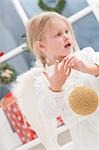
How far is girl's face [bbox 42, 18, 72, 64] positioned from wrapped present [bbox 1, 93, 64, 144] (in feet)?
2.51

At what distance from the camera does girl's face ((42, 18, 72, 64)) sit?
110cm

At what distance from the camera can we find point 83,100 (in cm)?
102

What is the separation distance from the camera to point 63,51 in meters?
1.11

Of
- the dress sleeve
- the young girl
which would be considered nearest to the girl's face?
the young girl

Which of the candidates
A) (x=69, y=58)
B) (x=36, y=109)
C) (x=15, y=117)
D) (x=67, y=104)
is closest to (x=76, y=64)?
(x=69, y=58)

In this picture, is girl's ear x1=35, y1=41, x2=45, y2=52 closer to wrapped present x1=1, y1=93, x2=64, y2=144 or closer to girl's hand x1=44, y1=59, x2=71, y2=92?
girl's hand x1=44, y1=59, x2=71, y2=92

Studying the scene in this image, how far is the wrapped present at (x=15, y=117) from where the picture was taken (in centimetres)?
188

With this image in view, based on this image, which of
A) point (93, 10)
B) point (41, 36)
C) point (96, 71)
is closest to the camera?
point (96, 71)

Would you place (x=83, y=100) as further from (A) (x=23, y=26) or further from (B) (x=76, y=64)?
(A) (x=23, y=26)

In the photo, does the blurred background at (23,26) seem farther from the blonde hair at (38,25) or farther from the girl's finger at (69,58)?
the girl's finger at (69,58)

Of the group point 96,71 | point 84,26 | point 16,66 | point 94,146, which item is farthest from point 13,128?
point 96,71

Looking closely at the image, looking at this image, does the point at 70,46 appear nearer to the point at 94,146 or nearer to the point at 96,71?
the point at 96,71

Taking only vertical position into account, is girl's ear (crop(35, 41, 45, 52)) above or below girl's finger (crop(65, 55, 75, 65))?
above

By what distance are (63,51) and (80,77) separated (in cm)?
9
